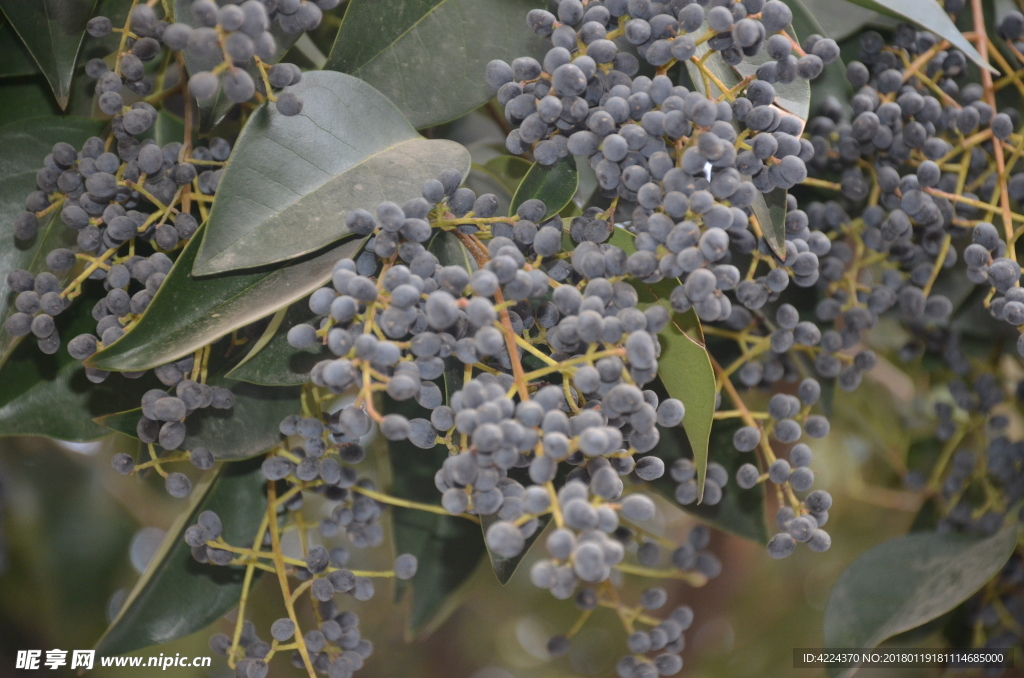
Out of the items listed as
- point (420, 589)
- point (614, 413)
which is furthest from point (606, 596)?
point (614, 413)

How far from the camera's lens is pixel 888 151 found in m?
0.64

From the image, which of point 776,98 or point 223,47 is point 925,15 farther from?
point 223,47

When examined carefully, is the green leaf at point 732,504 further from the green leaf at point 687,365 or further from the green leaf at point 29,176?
the green leaf at point 29,176

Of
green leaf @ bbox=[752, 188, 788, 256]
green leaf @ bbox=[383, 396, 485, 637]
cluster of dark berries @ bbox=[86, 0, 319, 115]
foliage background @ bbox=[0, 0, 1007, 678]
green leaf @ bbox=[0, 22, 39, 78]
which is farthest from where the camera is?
foliage background @ bbox=[0, 0, 1007, 678]

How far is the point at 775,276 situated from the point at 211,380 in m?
0.39

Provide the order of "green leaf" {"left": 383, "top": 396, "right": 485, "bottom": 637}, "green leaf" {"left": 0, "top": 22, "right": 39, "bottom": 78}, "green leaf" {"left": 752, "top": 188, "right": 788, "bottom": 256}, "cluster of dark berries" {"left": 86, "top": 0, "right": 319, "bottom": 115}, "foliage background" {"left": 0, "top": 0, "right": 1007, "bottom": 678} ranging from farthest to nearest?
"foliage background" {"left": 0, "top": 0, "right": 1007, "bottom": 678}
"green leaf" {"left": 383, "top": 396, "right": 485, "bottom": 637}
"green leaf" {"left": 0, "top": 22, "right": 39, "bottom": 78}
"green leaf" {"left": 752, "top": 188, "right": 788, "bottom": 256}
"cluster of dark berries" {"left": 86, "top": 0, "right": 319, "bottom": 115}

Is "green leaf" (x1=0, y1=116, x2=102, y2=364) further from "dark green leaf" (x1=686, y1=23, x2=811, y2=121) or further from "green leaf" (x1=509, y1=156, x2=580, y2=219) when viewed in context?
"dark green leaf" (x1=686, y1=23, x2=811, y2=121)

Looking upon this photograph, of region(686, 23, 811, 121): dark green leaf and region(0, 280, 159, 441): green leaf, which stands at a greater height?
region(686, 23, 811, 121): dark green leaf

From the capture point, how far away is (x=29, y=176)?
2.01ft

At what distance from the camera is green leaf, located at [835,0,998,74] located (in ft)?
1.76

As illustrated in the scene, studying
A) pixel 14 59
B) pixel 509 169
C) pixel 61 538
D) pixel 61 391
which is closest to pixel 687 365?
pixel 509 169

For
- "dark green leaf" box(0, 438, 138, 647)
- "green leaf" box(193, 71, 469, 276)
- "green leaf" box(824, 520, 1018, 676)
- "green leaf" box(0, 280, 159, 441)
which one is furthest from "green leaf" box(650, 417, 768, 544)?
"dark green leaf" box(0, 438, 138, 647)

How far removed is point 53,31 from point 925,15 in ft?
2.05

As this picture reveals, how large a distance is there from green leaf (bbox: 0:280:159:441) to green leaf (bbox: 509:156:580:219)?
1.03ft
